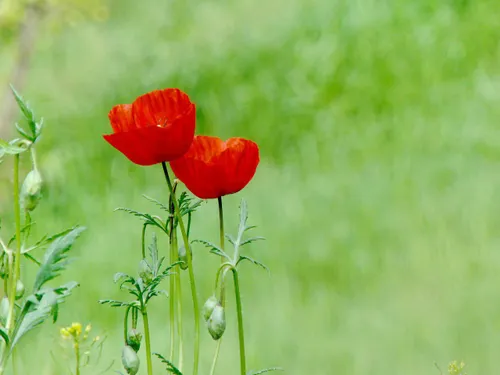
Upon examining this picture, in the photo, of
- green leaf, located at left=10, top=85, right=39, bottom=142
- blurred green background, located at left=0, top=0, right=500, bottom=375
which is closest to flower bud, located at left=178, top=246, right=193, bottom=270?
green leaf, located at left=10, top=85, right=39, bottom=142

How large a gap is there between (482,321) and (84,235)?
1597mm

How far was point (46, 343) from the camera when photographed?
2721 mm

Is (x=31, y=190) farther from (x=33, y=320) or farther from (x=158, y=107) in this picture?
(x=158, y=107)

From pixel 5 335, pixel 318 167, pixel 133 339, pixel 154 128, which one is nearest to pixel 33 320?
pixel 5 335

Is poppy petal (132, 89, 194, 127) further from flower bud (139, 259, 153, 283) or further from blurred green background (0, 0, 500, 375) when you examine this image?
blurred green background (0, 0, 500, 375)

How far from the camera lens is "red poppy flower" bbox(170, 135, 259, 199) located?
1.09 meters

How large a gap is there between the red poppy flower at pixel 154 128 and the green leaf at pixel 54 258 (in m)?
0.18

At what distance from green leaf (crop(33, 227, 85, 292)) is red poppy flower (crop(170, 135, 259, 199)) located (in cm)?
21

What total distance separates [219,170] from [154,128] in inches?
4.1

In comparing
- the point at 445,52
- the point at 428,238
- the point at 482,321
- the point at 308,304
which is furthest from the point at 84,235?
the point at 445,52

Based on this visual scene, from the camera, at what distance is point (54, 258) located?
0.91 metres

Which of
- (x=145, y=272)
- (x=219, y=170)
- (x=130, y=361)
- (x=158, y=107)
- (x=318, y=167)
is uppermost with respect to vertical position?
(x=318, y=167)

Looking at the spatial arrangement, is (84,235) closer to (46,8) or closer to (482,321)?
(46,8)

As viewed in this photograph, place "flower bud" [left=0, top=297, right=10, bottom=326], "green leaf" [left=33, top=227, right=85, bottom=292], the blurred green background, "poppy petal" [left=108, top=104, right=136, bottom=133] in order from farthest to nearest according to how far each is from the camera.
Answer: the blurred green background → "poppy petal" [left=108, top=104, right=136, bottom=133] → "flower bud" [left=0, top=297, right=10, bottom=326] → "green leaf" [left=33, top=227, right=85, bottom=292]
